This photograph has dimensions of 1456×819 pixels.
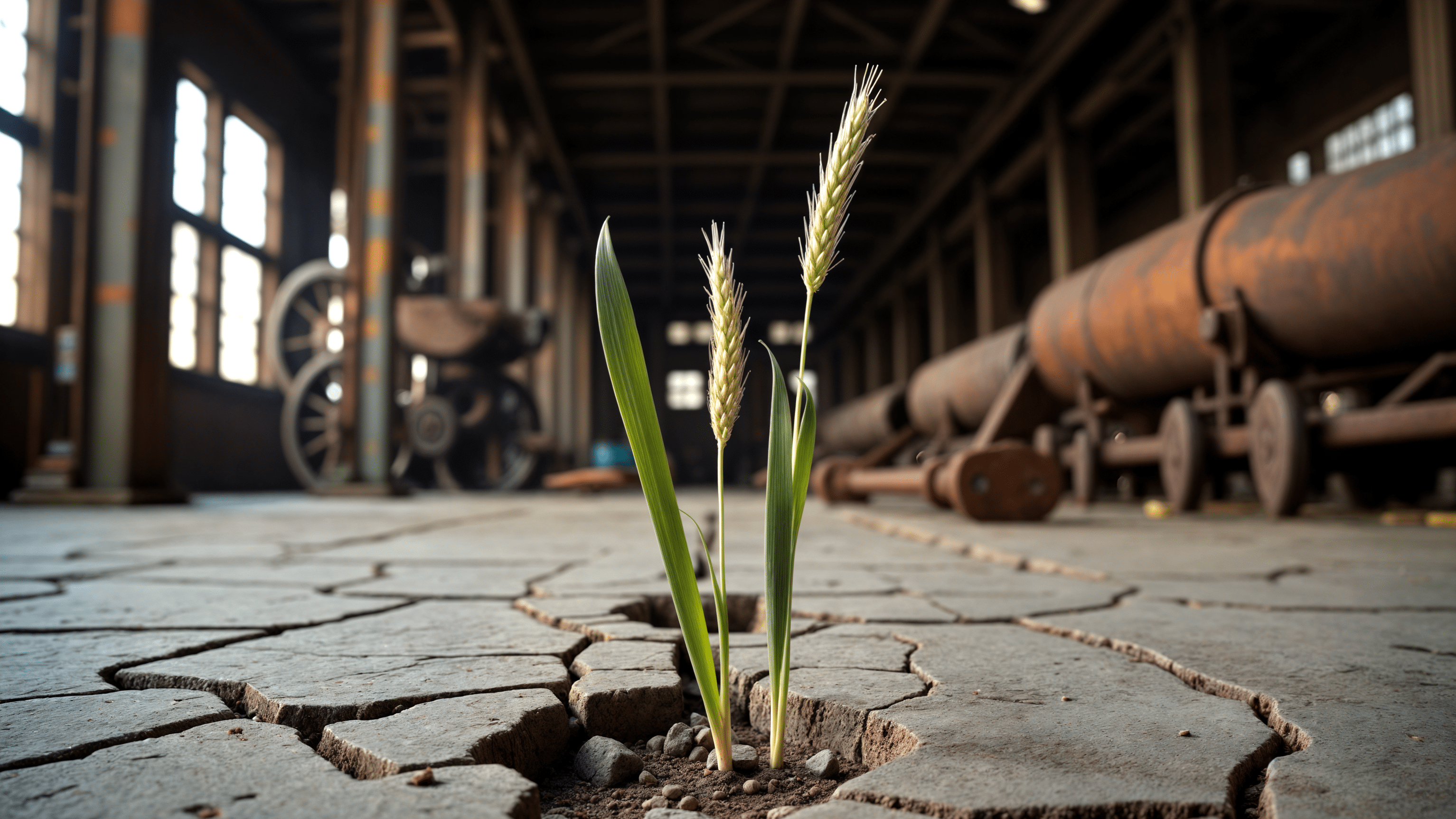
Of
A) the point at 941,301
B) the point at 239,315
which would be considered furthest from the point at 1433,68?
the point at 239,315

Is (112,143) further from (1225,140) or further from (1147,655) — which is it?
(1225,140)

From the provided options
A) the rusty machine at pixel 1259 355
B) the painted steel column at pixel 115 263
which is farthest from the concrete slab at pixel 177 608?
the painted steel column at pixel 115 263

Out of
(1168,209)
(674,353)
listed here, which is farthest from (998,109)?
(674,353)

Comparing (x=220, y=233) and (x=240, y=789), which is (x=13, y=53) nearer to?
(x=220, y=233)

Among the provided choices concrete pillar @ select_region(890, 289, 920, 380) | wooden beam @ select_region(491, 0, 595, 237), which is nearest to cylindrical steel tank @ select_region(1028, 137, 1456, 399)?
wooden beam @ select_region(491, 0, 595, 237)

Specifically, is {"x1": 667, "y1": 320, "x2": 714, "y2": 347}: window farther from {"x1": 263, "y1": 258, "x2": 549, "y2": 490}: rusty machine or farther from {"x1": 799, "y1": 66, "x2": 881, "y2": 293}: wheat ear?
{"x1": 799, "y1": 66, "x2": 881, "y2": 293}: wheat ear

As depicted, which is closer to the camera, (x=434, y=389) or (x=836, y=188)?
(x=836, y=188)

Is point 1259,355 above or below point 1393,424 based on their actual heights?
above
